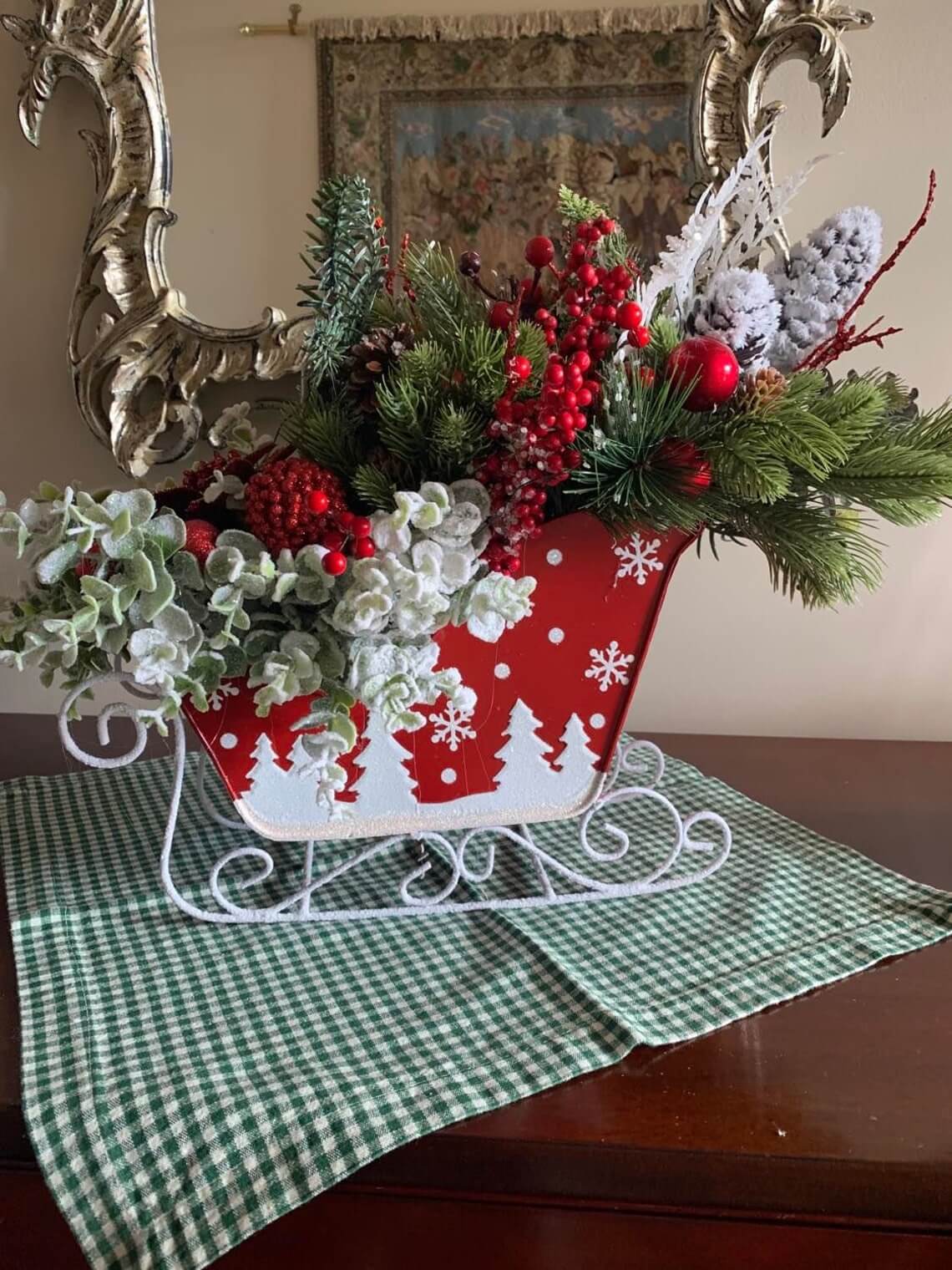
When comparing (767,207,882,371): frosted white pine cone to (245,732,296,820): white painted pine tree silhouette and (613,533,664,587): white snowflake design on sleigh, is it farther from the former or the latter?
(245,732,296,820): white painted pine tree silhouette

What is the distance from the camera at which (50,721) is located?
106 cm

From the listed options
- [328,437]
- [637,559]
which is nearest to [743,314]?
[637,559]

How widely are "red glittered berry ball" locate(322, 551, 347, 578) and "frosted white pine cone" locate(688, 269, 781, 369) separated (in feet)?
0.87

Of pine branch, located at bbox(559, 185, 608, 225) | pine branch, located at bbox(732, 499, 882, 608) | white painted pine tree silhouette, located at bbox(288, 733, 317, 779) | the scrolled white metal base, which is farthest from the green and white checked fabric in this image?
pine branch, located at bbox(559, 185, 608, 225)

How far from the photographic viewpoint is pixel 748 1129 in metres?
0.48

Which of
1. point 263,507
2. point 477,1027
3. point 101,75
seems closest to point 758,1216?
point 477,1027

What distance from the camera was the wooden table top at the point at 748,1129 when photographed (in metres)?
0.47

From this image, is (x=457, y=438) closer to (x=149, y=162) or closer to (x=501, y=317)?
(x=501, y=317)

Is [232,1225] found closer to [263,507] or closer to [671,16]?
[263,507]

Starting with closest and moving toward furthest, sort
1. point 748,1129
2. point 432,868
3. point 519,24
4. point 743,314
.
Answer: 1. point 748,1129
2. point 743,314
3. point 432,868
4. point 519,24

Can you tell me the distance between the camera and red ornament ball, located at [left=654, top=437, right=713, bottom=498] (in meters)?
0.58

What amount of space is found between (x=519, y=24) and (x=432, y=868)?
734 millimetres

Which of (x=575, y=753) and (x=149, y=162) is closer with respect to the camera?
(x=575, y=753)

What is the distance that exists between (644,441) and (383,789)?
281mm
